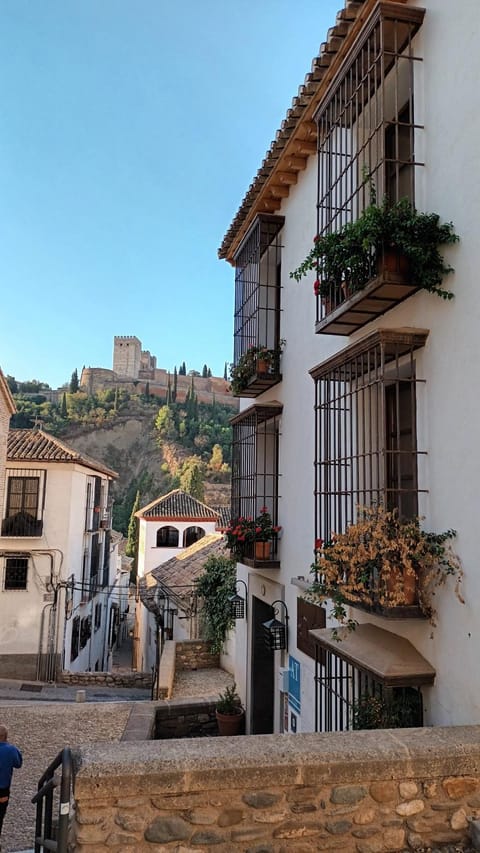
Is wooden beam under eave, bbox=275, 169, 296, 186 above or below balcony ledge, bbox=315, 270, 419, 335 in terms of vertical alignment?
above

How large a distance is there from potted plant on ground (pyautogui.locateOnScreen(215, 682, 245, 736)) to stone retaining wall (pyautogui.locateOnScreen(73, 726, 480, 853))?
248 inches

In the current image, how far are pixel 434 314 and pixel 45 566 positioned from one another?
663 inches

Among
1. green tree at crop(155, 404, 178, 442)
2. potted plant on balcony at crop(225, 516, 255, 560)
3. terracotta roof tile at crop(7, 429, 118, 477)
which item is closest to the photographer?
potted plant on balcony at crop(225, 516, 255, 560)

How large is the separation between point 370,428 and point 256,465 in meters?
4.13

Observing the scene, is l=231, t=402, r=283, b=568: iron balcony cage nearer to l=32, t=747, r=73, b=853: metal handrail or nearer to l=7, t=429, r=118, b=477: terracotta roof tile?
l=32, t=747, r=73, b=853: metal handrail

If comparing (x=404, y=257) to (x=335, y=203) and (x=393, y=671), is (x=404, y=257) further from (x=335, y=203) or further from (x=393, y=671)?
(x=393, y=671)

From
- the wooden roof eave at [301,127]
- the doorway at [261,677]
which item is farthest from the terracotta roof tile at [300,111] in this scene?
the doorway at [261,677]

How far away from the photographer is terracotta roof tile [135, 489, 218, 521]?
2993cm

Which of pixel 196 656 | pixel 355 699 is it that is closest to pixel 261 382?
pixel 355 699

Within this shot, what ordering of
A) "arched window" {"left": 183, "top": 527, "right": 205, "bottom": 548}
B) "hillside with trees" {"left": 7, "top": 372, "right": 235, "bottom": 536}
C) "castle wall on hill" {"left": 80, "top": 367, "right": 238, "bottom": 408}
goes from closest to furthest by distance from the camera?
"arched window" {"left": 183, "top": 527, "right": 205, "bottom": 548} → "hillside with trees" {"left": 7, "top": 372, "right": 235, "bottom": 536} → "castle wall on hill" {"left": 80, "top": 367, "right": 238, "bottom": 408}

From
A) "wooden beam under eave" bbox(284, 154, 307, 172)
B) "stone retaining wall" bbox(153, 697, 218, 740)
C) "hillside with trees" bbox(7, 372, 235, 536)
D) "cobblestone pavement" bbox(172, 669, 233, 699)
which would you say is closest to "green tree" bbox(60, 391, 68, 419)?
"hillside with trees" bbox(7, 372, 235, 536)

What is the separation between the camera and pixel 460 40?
12.7 ft

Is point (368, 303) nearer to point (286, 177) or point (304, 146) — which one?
point (304, 146)

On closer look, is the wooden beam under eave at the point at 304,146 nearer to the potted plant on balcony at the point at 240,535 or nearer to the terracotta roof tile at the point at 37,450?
the potted plant on balcony at the point at 240,535
